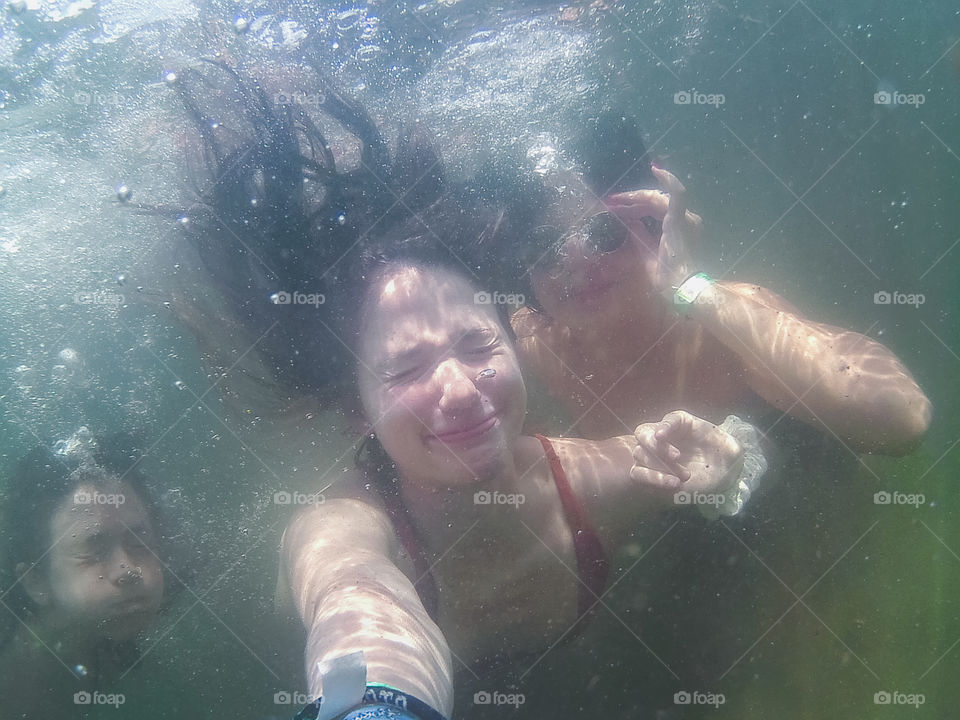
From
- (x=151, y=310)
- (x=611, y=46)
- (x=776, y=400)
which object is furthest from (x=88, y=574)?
(x=611, y=46)

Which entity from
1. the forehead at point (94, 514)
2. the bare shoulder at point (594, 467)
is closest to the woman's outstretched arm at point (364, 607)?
the bare shoulder at point (594, 467)

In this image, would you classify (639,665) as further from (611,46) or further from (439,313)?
(611,46)

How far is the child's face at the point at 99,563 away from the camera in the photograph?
5.77m

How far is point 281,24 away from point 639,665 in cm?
750
